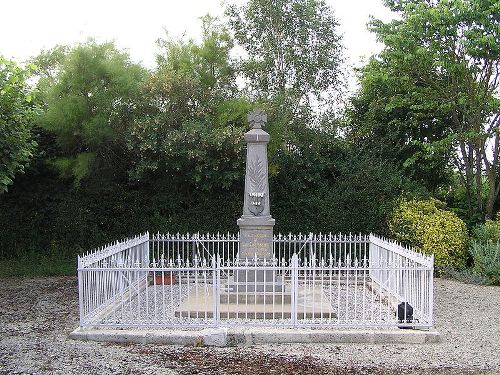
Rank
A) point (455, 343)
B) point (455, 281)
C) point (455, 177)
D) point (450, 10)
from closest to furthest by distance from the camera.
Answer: point (455, 343) < point (455, 281) < point (450, 10) < point (455, 177)

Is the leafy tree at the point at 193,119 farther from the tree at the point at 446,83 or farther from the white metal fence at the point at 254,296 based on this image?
the tree at the point at 446,83

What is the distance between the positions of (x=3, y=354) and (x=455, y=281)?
9.65m

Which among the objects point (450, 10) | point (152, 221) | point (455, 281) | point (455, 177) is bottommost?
point (455, 281)

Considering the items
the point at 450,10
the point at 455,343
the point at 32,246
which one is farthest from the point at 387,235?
the point at 32,246

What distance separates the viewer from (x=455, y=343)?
7.70m

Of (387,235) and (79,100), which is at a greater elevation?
(79,100)

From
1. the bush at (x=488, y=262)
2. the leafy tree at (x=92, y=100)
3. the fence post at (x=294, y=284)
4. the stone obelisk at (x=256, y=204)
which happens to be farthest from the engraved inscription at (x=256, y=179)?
the bush at (x=488, y=262)

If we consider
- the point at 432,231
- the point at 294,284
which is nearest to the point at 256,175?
the point at 294,284

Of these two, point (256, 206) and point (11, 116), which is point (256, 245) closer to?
point (256, 206)

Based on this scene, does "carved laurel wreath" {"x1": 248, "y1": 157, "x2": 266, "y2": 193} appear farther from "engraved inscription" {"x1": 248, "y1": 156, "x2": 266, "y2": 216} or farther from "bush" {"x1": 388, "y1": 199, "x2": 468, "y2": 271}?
"bush" {"x1": 388, "y1": 199, "x2": 468, "y2": 271}

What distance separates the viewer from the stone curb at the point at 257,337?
762cm

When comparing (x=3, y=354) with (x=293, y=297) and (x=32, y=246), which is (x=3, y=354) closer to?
(x=293, y=297)

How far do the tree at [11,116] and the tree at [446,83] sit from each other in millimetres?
8836

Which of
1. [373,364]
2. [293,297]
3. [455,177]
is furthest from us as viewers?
[455,177]
